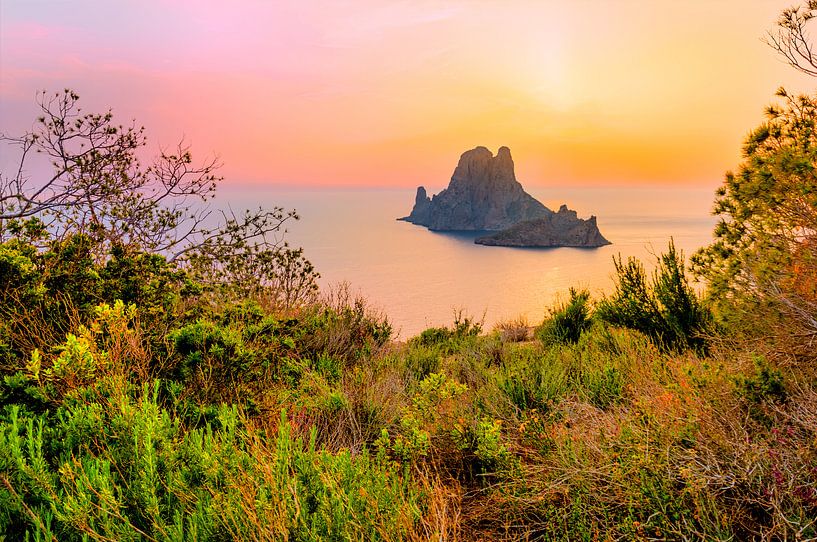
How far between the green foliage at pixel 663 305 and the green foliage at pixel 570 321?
0.89 meters

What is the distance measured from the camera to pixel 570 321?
9609 millimetres

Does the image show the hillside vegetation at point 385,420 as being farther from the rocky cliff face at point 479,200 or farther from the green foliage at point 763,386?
the rocky cliff face at point 479,200

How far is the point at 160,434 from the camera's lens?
8.79 feet

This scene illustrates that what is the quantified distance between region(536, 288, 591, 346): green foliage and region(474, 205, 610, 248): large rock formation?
7557 centimetres

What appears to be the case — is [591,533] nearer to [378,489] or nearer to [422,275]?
[378,489]

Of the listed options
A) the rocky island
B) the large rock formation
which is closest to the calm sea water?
the large rock formation

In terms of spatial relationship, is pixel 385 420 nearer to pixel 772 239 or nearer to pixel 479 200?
pixel 772 239

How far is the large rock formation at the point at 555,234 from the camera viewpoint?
8281cm

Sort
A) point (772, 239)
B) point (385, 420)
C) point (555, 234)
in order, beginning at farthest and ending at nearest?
point (555, 234)
point (772, 239)
point (385, 420)

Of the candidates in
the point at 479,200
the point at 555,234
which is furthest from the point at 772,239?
the point at 479,200

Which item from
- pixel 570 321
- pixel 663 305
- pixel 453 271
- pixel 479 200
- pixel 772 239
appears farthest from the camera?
pixel 479 200

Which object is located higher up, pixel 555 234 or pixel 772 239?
pixel 555 234

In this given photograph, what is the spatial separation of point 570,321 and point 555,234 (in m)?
79.5

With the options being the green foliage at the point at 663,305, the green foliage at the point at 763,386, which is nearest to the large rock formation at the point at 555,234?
the green foliage at the point at 663,305
